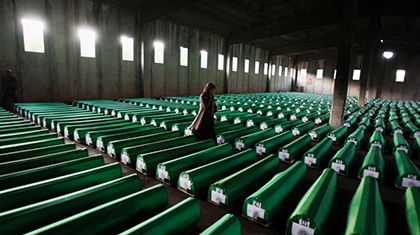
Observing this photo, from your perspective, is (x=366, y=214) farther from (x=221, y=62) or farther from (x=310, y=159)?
(x=221, y=62)

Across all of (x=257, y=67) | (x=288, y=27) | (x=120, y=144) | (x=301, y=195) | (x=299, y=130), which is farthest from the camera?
(x=257, y=67)

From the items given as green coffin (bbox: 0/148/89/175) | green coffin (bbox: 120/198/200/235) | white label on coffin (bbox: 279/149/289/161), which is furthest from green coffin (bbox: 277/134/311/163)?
green coffin (bbox: 0/148/89/175)

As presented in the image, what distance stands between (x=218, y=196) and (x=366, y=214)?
142 centimetres

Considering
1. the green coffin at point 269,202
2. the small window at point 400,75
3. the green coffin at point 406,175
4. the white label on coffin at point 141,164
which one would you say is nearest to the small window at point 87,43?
the white label on coffin at point 141,164

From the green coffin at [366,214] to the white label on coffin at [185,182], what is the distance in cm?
172

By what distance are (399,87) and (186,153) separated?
2742 centimetres

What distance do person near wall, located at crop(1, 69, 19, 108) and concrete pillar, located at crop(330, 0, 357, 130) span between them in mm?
11470

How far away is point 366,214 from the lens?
1.97m

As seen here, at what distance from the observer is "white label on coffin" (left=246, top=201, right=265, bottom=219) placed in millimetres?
2279

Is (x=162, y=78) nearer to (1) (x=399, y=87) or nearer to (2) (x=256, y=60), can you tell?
(2) (x=256, y=60)

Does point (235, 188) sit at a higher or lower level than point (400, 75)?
lower

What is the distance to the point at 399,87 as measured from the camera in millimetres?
22984

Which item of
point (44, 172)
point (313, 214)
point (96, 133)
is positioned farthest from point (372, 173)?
point (96, 133)

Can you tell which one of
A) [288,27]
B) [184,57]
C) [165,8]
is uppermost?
[288,27]
